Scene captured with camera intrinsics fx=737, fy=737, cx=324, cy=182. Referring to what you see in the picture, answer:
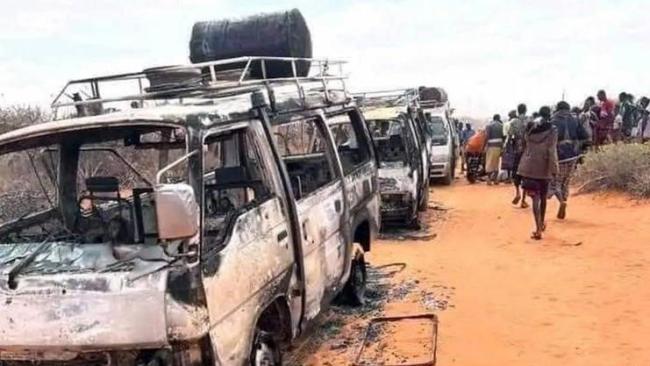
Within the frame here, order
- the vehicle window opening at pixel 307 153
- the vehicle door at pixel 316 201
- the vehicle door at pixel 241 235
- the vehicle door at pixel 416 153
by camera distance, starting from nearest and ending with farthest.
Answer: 1. the vehicle door at pixel 241 235
2. the vehicle door at pixel 316 201
3. the vehicle window opening at pixel 307 153
4. the vehicle door at pixel 416 153

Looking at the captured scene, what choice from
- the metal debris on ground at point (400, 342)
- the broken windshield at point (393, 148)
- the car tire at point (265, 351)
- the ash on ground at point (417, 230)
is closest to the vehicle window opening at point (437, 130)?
the ash on ground at point (417, 230)

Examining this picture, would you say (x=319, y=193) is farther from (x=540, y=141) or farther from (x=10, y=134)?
(x=540, y=141)

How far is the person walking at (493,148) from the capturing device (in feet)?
58.4

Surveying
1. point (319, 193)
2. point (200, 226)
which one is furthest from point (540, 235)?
point (200, 226)

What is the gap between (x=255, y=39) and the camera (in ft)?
23.4

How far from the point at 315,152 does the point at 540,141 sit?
16.1 feet

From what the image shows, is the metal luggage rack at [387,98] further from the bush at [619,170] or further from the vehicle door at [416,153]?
the bush at [619,170]

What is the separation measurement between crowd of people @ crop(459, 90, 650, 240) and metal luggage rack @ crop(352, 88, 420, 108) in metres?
2.28

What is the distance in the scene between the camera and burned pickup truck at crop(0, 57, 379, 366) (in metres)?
3.54

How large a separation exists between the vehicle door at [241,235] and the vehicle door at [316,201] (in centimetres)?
33

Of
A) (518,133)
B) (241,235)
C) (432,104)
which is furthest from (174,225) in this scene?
(432,104)

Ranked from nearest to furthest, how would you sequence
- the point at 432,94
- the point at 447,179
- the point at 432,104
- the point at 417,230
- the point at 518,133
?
Result: the point at 417,230 < the point at 518,133 < the point at 447,179 < the point at 432,104 < the point at 432,94

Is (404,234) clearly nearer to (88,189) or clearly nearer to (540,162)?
(540,162)

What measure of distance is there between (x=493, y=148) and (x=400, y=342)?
12562mm
